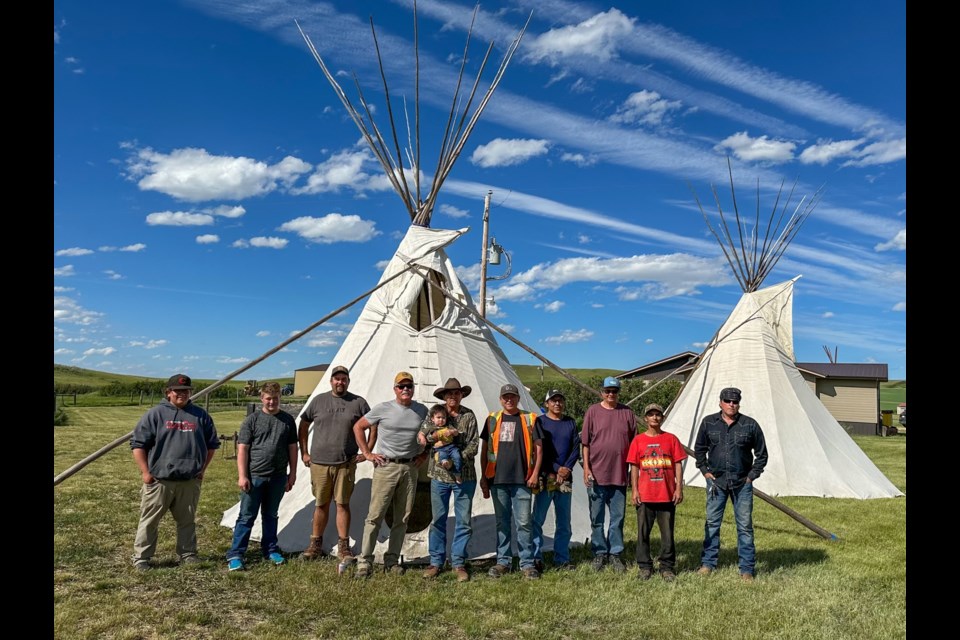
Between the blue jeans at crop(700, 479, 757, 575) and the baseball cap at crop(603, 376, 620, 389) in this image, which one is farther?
the baseball cap at crop(603, 376, 620, 389)

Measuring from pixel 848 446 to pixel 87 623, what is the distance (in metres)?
11.3

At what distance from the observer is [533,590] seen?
16.5 feet

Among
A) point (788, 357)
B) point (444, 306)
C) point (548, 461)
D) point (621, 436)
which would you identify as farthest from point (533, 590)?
point (788, 357)

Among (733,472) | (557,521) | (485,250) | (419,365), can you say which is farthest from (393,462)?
(485,250)

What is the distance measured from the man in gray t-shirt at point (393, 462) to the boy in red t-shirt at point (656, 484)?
1.88 metres

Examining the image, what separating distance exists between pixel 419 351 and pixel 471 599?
2.63 metres

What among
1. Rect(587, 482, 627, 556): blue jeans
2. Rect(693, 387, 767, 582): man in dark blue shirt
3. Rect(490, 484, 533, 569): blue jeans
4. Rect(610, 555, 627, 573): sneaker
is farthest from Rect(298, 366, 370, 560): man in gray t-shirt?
Rect(693, 387, 767, 582): man in dark blue shirt

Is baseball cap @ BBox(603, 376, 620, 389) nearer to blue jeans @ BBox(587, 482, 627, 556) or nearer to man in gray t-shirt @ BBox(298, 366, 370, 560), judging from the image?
blue jeans @ BBox(587, 482, 627, 556)

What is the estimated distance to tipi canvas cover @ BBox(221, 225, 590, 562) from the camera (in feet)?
19.3

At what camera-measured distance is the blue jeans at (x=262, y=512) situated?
5.47 m

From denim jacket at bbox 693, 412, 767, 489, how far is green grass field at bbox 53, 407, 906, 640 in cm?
89

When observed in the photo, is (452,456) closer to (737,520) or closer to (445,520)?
(445,520)

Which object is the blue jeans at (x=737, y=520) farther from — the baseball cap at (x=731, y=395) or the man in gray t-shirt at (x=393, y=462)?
the man in gray t-shirt at (x=393, y=462)
